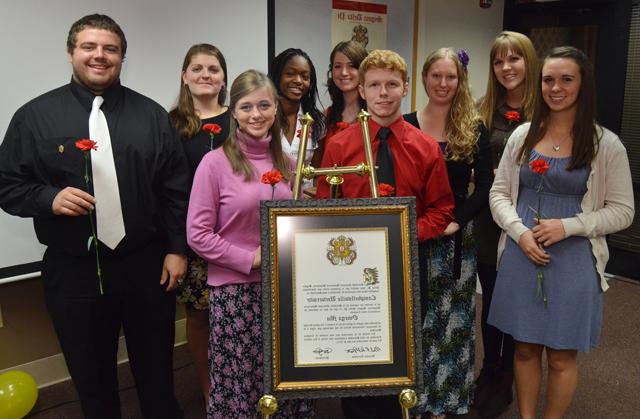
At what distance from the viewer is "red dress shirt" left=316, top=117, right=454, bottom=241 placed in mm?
1979

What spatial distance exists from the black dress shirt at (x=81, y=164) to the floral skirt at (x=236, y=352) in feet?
1.01

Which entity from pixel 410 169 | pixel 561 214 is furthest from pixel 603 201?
pixel 410 169

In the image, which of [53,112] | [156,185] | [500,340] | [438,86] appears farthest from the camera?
[500,340]

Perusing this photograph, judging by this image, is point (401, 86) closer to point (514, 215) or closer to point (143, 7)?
point (514, 215)

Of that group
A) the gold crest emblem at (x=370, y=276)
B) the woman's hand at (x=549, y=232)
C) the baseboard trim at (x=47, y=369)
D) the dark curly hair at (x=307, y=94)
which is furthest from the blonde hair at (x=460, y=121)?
the baseboard trim at (x=47, y=369)

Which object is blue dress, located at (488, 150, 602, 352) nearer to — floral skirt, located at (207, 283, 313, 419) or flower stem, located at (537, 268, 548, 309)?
flower stem, located at (537, 268, 548, 309)

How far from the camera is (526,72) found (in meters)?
2.50

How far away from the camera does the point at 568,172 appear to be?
Answer: 1.97 m

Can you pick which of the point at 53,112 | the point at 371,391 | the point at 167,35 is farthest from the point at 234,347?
the point at 167,35

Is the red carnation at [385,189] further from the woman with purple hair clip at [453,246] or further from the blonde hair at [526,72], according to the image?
the blonde hair at [526,72]

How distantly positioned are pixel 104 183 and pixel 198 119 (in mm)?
561

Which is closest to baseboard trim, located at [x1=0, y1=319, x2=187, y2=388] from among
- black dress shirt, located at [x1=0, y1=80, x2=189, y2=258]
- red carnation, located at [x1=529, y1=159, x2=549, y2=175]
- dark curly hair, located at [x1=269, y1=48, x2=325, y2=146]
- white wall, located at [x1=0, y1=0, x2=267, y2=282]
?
white wall, located at [x1=0, y1=0, x2=267, y2=282]

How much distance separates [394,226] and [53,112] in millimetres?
1241

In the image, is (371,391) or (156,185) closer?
(371,391)
